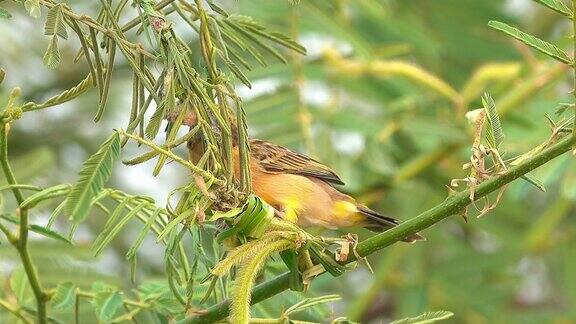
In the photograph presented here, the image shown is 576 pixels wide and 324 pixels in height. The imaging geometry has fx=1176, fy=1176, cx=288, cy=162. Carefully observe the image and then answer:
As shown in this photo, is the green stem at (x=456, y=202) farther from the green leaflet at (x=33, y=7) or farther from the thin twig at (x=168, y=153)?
the green leaflet at (x=33, y=7)

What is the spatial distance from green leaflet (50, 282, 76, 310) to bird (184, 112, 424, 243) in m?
0.41

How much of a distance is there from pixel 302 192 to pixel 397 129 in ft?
4.81

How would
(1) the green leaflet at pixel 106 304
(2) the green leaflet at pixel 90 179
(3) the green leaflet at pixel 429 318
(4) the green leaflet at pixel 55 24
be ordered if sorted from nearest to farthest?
(2) the green leaflet at pixel 90 179, (4) the green leaflet at pixel 55 24, (3) the green leaflet at pixel 429 318, (1) the green leaflet at pixel 106 304

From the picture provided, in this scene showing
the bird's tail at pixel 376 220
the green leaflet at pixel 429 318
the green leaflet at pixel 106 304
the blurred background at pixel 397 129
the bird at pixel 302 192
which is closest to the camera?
the green leaflet at pixel 429 318

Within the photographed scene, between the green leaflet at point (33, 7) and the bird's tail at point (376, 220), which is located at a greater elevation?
the bird's tail at point (376, 220)

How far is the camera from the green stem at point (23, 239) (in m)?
1.58

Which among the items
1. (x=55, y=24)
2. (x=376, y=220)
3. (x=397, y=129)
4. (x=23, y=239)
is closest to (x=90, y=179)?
(x=55, y=24)

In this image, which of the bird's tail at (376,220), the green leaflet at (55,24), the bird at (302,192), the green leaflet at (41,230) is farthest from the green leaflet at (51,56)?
the bird's tail at (376,220)

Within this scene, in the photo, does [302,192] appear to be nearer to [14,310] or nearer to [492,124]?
[14,310]

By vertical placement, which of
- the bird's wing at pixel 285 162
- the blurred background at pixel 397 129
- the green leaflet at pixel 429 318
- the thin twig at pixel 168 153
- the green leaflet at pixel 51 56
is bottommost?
the green leaflet at pixel 429 318

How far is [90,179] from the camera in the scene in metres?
1.36

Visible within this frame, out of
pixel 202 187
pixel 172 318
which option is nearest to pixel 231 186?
pixel 202 187

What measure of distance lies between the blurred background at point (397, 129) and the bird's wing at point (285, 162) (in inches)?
24.0

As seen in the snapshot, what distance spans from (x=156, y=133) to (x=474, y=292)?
2639mm
